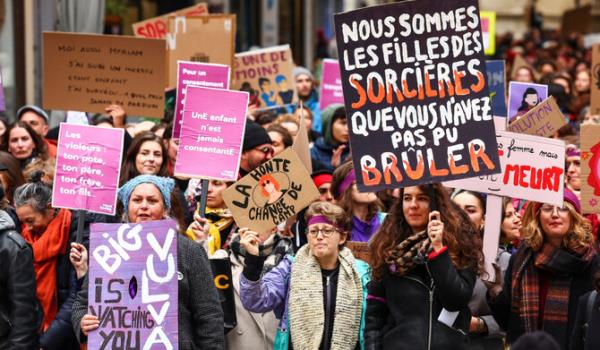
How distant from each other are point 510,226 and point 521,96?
7.63 feet

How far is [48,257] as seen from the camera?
315 inches

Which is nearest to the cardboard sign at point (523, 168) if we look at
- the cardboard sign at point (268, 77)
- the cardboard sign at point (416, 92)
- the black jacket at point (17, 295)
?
the cardboard sign at point (416, 92)

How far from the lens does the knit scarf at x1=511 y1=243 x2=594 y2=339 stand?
290 inches

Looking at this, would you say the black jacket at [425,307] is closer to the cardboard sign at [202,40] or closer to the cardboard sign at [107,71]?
the cardboard sign at [107,71]

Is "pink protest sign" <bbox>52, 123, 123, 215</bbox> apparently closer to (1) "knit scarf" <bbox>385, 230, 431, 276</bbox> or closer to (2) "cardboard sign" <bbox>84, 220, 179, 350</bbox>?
(2) "cardboard sign" <bbox>84, 220, 179, 350</bbox>

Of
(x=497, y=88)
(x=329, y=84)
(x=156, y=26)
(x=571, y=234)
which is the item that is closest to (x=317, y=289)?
(x=571, y=234)

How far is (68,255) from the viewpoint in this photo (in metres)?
8.09

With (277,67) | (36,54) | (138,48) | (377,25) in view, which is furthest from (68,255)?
(36,54)

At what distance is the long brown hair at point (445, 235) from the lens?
7.00m

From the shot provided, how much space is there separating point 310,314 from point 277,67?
625 cm

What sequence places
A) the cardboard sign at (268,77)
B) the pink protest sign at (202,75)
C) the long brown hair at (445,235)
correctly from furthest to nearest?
1. the cardboard sign at (268,77)
2. the pink protest sign at (202,75)
3. the long brown hair at (445,235)

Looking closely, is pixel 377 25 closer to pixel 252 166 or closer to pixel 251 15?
pixel 252 166

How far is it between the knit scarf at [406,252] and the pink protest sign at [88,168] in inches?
69.7

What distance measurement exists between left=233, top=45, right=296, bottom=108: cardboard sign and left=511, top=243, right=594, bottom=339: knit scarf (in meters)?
5.99
